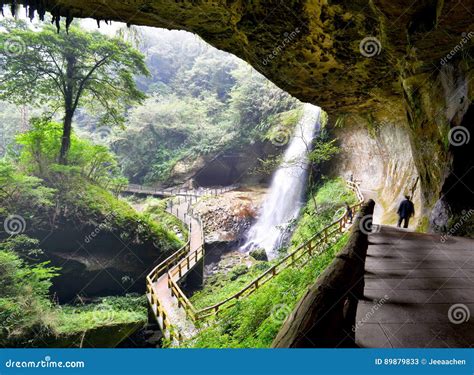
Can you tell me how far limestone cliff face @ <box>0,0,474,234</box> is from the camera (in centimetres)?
505

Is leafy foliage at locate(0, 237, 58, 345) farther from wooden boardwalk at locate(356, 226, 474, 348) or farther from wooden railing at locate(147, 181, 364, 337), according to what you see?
wooden boardwalk at locate(356, 226, 474, 348)

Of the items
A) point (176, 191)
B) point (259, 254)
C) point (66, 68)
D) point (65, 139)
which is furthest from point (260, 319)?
point (176, 191)

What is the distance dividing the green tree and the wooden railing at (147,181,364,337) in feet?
26.5

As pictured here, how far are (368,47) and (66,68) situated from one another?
49.1 ft

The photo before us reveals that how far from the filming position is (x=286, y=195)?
21.3 metres

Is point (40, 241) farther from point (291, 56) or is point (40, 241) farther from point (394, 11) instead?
point (394, 11)

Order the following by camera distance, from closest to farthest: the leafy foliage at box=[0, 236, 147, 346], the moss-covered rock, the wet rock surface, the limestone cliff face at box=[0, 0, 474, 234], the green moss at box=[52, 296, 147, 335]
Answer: the limestone cliff face at box=[0, 0, 474, 234]
the leafy foliage at box=[0, 236, 147, 346]
the green moss at box=[52, 296, 147, 335]
the moss-covered rock
the wet rock surface

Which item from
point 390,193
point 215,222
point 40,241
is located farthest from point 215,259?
point 390,193

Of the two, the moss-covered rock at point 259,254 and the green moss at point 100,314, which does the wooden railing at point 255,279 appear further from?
the moss-covered rock at point 259,254

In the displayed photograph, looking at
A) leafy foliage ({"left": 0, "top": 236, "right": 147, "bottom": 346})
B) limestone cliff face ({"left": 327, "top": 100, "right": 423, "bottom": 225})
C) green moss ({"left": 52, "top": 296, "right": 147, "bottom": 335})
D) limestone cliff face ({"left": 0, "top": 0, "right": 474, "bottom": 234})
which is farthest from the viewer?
limestone cliff face ({"left": 327, "top": 100, "right": 423, "bottom": 225})

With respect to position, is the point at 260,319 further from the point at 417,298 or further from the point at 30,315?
the point at 30,315

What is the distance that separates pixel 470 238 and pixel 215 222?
635 inches

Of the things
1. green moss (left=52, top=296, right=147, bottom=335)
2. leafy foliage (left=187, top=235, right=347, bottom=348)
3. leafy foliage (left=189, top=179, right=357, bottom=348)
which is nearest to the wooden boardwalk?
leafy foliage (left=187, top=235, right=347, bottom=348)

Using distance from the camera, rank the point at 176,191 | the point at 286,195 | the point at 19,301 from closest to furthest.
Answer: the point at 19,301 → the point at 286,195 → the point at 176,191
